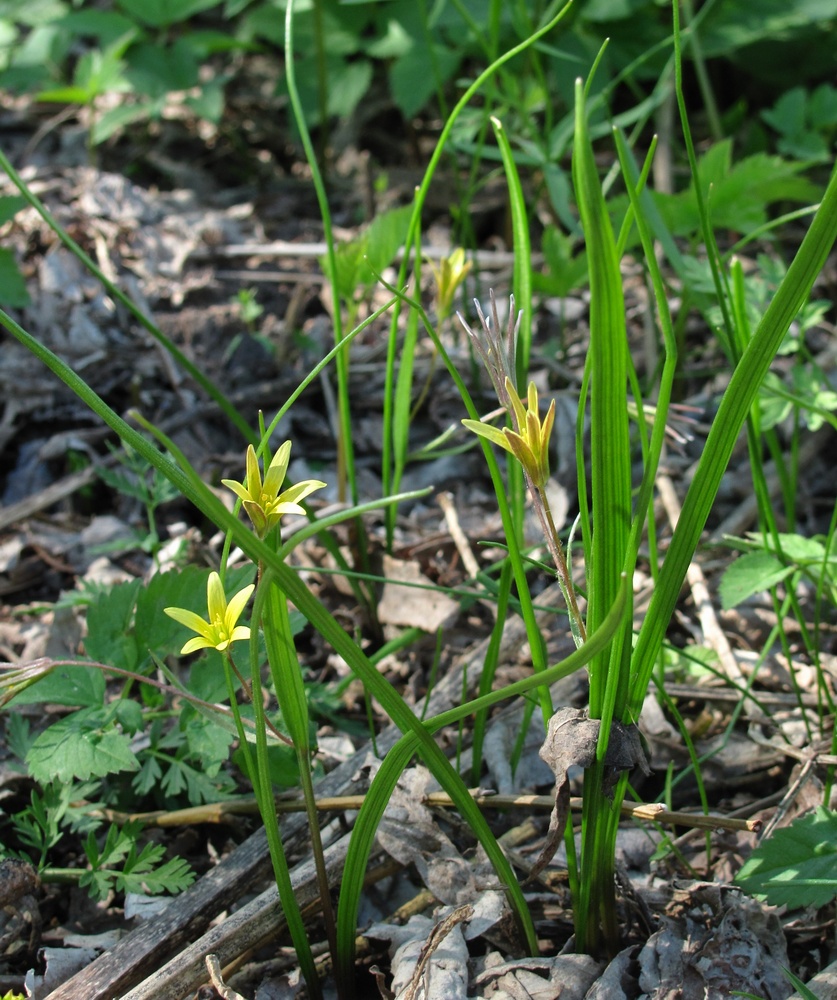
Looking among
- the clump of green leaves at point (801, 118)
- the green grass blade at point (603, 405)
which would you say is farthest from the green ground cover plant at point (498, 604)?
the clump of green leaves at point (801, 118)

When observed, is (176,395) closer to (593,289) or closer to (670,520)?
(670,520)

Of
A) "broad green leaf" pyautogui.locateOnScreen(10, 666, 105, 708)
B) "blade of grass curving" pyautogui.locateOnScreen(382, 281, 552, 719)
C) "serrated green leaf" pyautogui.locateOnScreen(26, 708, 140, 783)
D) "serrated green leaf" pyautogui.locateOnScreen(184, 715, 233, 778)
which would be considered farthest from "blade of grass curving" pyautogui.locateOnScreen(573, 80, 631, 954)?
"broad green leaf" pyautogui.locateOnScreen(10, 666, 105, 708)

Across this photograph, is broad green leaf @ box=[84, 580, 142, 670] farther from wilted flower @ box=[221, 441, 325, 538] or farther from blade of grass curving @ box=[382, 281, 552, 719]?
blade of grass curving @ box=[382, 281, 552, 719]

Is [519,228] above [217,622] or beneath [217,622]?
above

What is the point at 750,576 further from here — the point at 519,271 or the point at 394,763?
the point at 394,763

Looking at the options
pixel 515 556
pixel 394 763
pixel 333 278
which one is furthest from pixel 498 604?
pixel 333 278
